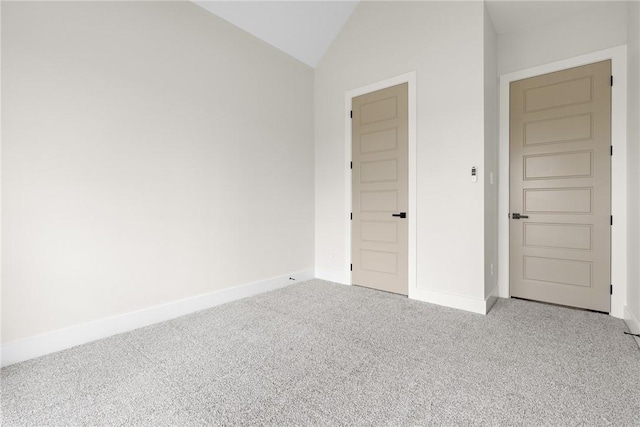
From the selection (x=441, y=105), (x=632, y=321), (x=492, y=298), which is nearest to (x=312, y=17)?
(x=441, y=105)

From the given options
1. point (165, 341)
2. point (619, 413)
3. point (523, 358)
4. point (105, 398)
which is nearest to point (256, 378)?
point (105, 398)

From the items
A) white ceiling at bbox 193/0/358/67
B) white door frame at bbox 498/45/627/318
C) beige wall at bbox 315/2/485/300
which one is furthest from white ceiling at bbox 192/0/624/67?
white door frame at bbox 498/45/627/318

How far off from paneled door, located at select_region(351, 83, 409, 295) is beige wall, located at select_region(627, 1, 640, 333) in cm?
185

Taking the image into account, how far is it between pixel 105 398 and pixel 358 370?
1429 millimetres

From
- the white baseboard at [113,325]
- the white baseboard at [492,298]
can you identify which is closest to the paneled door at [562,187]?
the white baseboard at [492,298]

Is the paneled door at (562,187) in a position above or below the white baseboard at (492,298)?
above

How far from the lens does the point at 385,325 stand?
258 centimetres

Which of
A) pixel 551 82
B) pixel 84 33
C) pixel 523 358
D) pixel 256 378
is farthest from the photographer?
pixel 551 82

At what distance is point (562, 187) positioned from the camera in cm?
304

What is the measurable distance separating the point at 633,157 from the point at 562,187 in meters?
0.58

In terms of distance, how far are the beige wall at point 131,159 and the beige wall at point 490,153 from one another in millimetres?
2290

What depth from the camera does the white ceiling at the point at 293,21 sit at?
10.3 ft

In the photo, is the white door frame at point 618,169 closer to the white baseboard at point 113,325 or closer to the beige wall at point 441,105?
the beige wall at point 441,105

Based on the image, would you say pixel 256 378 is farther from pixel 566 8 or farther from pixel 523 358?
pixel 566 8
